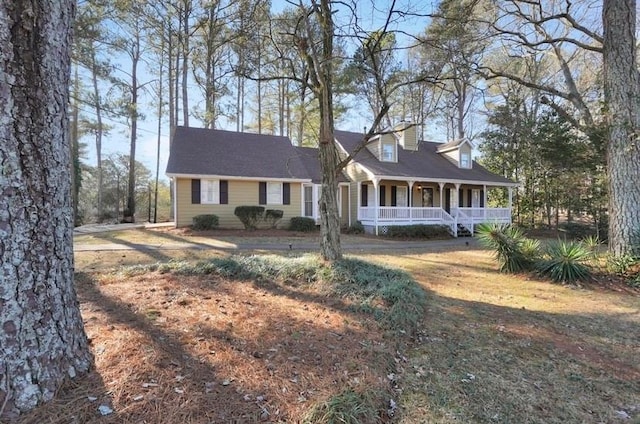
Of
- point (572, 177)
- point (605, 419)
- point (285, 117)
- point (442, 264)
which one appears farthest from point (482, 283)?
point (285, 117)

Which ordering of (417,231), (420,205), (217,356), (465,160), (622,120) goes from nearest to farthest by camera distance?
(217,356) < (622,120) < (417,231) < (420,205) < (465,160)

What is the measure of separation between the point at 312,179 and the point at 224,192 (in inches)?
181

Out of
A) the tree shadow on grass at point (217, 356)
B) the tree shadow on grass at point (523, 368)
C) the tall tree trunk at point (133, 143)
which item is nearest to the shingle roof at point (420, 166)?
the tree shadow on grass at point (523, 368)

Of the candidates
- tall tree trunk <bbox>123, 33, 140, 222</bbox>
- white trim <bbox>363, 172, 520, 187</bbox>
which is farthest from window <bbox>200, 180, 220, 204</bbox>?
tall tree trunk <bbox>123, 33, 140, 222</bbox>

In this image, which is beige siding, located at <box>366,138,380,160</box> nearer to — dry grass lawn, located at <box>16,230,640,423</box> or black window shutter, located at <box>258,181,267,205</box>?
black window shutter, located at <box>258,181,267,205</box>

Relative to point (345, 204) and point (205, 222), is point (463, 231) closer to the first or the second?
point (345, 204)

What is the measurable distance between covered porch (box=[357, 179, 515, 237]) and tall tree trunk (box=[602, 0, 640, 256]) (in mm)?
8174

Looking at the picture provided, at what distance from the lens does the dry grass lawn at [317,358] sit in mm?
2137

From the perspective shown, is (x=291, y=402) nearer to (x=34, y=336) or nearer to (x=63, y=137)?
(x=34, y=336)

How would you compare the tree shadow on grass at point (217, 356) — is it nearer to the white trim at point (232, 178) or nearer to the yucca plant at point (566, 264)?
the yucca plant at point (566, 264)

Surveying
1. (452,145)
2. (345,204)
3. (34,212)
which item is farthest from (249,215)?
(452,145)

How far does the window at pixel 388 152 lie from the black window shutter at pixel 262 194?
7.14 metres

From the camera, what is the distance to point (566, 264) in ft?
23.4

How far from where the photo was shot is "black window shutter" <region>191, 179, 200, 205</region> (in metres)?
15.2
